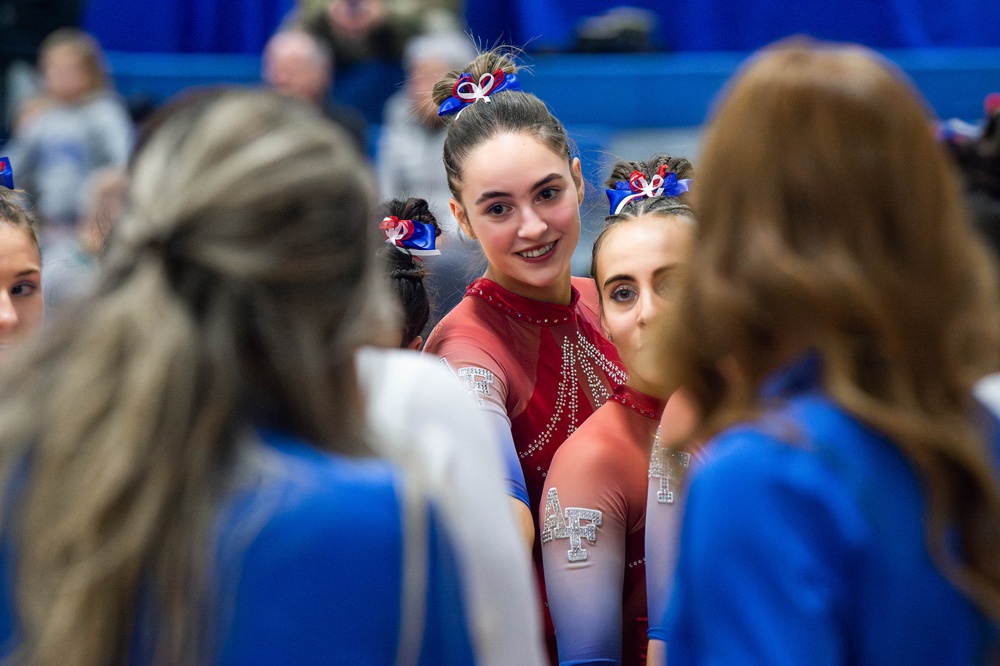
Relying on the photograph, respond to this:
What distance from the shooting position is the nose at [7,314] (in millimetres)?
1892

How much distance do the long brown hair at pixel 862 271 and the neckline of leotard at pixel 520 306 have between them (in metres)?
A: 1.17

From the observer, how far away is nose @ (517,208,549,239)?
7.00ft

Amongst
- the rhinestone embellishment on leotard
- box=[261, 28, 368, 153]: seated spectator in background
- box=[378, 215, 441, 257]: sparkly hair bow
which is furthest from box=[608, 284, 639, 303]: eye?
box=[261, 28, 368, 153]: seated spectator in background

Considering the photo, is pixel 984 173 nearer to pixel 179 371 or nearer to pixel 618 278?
pixel 618 278

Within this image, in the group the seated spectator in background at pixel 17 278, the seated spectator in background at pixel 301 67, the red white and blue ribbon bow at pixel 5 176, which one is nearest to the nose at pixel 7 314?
the seated spectator in background at pixel 17 278

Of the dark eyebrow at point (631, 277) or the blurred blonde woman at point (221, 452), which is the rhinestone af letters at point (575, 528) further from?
the blurred blonde woman at point (221, 452)

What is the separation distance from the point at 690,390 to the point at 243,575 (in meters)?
0.43

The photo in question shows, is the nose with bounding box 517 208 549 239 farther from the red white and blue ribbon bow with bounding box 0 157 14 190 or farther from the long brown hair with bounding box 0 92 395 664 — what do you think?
the long brown hair with bounding box 0 92 395 664

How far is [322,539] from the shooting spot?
90cm

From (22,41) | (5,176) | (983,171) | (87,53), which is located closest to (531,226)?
(983,171)

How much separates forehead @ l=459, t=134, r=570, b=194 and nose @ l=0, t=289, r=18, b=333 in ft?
2.86

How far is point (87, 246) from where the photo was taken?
394cm

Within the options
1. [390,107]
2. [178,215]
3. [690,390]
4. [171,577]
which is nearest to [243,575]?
[171,577]

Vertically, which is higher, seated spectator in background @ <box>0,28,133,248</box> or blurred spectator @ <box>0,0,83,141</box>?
blurred spectator @ <box>0,0,83,141</box>
